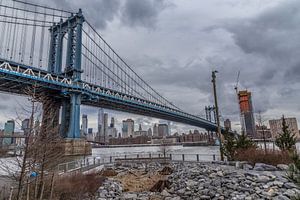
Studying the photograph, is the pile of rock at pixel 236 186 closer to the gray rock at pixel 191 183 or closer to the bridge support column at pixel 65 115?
the gray rock at pixel 191 183

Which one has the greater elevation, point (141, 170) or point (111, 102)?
point (111, 102)

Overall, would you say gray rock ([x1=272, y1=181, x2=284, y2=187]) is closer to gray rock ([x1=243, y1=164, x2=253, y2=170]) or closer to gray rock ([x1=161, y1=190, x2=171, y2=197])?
gray rock ([x1=243, y1=164, x2=253, y2=170])

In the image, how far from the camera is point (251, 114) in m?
42.2

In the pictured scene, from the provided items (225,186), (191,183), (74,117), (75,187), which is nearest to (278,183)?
(225,186)

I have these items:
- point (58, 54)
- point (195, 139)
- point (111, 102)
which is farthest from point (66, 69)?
point (195, 139)

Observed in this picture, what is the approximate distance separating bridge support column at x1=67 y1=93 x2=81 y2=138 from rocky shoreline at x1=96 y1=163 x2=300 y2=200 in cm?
3065

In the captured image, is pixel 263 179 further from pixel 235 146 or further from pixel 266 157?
pixel 235 146

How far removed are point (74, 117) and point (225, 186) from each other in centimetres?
3892

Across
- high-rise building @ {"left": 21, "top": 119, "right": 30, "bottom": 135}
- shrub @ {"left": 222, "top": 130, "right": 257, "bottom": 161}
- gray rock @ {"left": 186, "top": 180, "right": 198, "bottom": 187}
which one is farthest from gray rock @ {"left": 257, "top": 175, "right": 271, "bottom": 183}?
high-rise building @ {"left": 21, "top": 119, "right": 30, "bottom": 135}

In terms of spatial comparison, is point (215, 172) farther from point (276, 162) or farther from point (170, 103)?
point (170, 103)

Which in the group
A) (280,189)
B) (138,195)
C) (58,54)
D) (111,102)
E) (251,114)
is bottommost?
(138,195)

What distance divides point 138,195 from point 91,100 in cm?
3934

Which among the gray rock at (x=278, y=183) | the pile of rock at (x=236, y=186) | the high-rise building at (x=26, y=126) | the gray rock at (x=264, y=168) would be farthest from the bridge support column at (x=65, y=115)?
the gray rock at (x=278, y=183)

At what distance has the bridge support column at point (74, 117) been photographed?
45.3 meters
